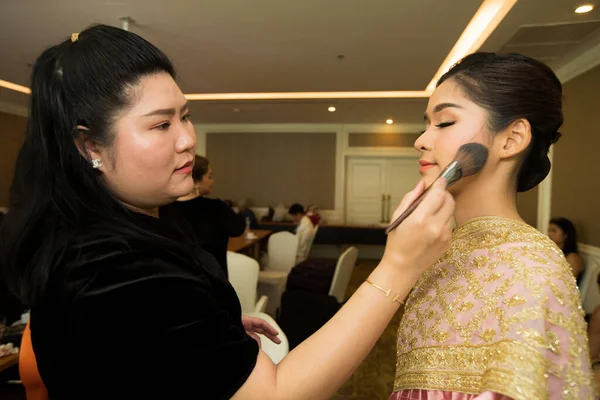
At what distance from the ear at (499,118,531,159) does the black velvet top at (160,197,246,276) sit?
4.81 feet

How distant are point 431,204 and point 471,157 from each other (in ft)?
0.63

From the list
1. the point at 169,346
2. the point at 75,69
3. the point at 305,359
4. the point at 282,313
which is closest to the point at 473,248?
the point at 305,359

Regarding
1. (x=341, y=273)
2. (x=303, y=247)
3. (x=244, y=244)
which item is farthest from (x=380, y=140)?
(x=341, y=273)

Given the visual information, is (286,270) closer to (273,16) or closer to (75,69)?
(273,16)

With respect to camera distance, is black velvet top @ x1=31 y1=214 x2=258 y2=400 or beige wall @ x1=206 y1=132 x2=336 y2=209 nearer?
black velvet top @ x1=31 y1=214 x2=258 y2=400

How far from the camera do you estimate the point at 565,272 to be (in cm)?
67

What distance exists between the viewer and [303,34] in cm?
315

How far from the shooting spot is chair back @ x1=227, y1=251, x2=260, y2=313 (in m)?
2.37

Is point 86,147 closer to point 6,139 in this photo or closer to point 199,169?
point 199,169

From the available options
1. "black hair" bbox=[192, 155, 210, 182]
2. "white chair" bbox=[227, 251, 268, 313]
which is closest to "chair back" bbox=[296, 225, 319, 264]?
"white chair" bbox=[227, 251, 268, 313]

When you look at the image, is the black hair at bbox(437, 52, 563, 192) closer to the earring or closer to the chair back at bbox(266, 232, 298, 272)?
→ the earring

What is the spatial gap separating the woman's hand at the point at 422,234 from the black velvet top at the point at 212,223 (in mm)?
1431

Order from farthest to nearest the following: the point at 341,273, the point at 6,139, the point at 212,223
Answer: the point at 6,139 → the point at 341,273 → the point at 212,223

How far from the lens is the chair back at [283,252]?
4180 mm
